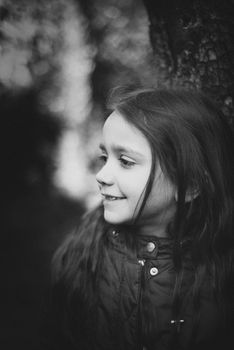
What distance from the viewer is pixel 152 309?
4.27 feet

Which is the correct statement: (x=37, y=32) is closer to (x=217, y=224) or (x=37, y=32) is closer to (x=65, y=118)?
(x=65, y=118)

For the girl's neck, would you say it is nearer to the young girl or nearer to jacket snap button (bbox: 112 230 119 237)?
the young girl

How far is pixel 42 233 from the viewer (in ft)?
13.2

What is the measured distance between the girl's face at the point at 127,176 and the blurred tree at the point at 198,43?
61 cm

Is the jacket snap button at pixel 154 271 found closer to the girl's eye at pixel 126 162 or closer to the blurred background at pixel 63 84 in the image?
the girl's eye at pixel 126 162

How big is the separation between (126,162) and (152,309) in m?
0.67

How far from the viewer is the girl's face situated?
1.27 metres

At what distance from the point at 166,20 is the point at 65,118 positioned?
107 inches

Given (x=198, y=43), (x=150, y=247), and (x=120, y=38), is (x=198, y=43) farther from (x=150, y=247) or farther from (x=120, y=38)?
(x=120, y=38)

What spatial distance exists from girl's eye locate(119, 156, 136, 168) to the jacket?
0.36m

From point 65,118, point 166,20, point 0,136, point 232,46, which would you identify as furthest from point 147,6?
point 65,118

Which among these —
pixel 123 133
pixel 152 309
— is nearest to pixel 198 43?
pixel 123 133

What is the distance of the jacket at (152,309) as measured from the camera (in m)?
1.28

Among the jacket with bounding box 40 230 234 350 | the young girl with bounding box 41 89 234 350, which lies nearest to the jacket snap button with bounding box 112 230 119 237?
the young girl with bounding box 41 89 234 350
